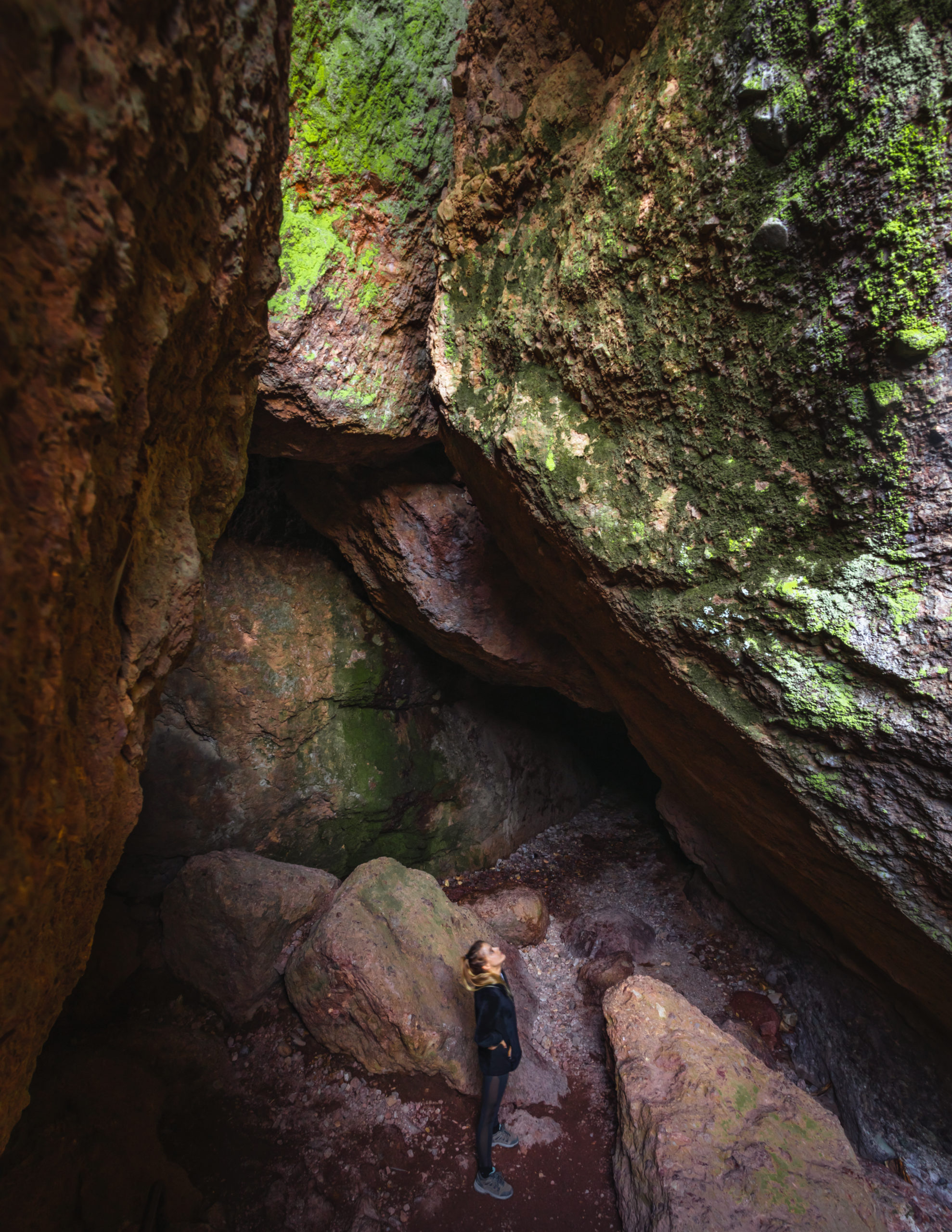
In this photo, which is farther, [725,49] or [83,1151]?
[83,1151]

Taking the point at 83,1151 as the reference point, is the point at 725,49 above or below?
above

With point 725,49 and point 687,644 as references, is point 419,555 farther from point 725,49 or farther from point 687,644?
point 725,49

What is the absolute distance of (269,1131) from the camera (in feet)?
9.15

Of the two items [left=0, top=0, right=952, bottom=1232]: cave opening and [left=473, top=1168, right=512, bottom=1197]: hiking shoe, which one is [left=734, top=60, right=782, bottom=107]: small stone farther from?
[left=473, top=1168, right=512, bottom=1197]: hiking shoe

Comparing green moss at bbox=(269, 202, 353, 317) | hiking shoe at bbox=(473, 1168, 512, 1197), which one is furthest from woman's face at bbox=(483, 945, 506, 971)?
green moss at bbox=(269, 202, 353, 317)

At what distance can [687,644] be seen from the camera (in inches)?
94.7

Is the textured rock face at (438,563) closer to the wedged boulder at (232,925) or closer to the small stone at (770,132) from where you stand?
the wedged boulder at (232,925)

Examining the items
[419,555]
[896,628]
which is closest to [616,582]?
[896,628]

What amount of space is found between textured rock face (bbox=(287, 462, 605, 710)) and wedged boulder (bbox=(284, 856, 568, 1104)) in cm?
172

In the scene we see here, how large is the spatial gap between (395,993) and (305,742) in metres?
1.76

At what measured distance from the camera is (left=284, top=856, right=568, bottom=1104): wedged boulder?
304cm

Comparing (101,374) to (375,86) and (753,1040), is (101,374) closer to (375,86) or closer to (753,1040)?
(375,86)

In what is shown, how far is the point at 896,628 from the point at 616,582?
1000mm

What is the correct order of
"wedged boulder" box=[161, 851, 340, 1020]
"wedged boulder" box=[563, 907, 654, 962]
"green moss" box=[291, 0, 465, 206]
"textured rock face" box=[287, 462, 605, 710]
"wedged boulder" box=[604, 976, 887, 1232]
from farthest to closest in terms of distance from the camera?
"wedged boulder" box=[563, 907, 654, 962] → "textured rock face" box=[287, 462, 605, 710] → "wedged boulder" box=[161, 851, 340, 1020] → "green moss" box=[291, 0, 465, 206] → "wedged boulder" box=[604, 976, 887, 1232]
